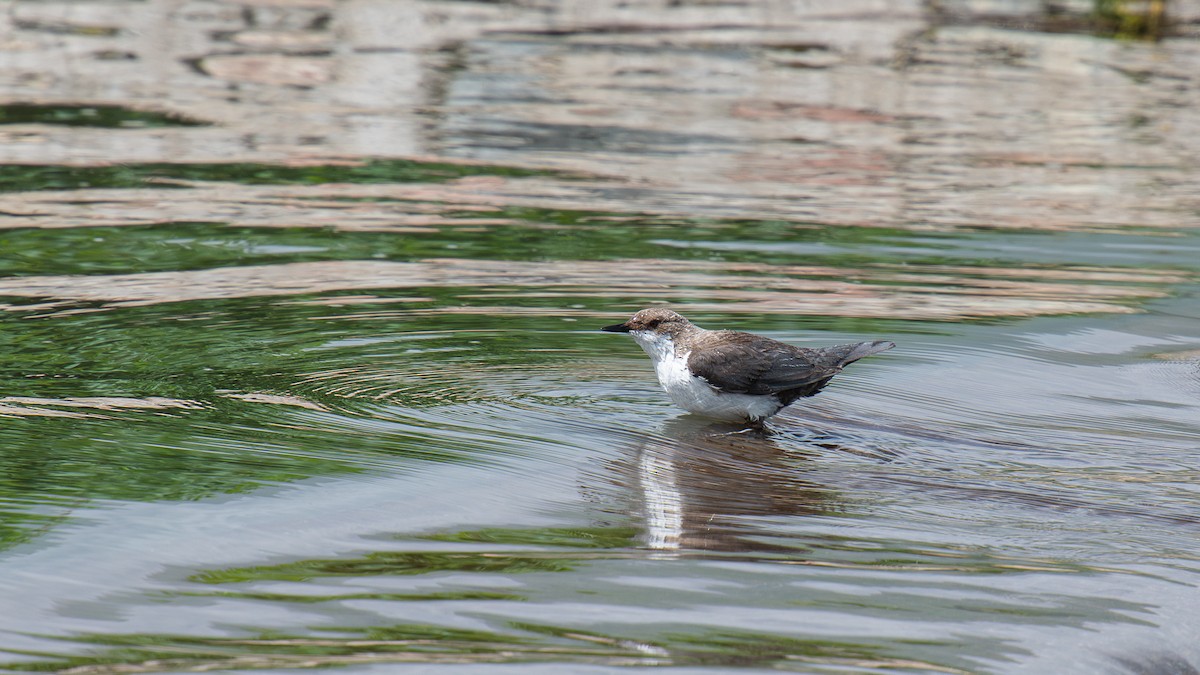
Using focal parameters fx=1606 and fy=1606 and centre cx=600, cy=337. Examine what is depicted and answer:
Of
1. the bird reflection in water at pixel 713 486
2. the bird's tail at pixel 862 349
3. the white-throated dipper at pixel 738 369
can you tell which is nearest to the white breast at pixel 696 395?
the white-throated dipper at pixel 738 369

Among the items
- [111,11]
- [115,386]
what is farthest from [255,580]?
[111,11]

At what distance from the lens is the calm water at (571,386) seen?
4.54 metres

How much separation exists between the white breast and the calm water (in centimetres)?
13

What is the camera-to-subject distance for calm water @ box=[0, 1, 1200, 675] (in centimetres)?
454

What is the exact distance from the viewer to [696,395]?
6895 millimetres

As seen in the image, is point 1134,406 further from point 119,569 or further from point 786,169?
point 786,169

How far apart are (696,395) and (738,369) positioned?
8.6 inches

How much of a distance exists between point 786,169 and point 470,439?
24.0ft

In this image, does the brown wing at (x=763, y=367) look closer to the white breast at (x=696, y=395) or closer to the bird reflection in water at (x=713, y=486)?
the white breast at (x=696, y=395)

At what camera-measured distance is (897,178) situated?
1291 cm

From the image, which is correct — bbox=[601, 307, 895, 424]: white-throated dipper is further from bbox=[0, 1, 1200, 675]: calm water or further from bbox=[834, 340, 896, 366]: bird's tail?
bbox=[0, 1, 1200, 675]: calm water

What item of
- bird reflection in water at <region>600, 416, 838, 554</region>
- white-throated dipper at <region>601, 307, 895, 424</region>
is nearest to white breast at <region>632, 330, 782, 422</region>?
white-throated dipper at <region>601, 307, 895, 424</region>

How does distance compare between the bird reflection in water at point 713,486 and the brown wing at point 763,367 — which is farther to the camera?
the brown wing at point 763,367

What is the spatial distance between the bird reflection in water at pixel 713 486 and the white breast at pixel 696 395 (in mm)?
108
